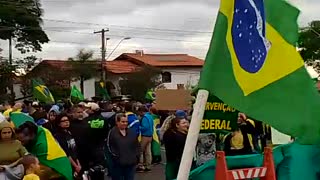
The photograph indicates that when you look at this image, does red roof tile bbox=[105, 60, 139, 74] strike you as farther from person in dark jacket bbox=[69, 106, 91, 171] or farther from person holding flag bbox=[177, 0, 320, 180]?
person holding flag bbox=[177, 0, 320, 180]

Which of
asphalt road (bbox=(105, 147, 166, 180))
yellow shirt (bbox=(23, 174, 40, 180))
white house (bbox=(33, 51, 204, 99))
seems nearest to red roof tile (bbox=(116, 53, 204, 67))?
white house (bbox=(33, 51, 204, 99))

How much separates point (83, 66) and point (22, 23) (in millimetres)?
8257

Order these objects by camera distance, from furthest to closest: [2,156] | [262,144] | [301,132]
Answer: [262,144]
[2,156]
[301,132]

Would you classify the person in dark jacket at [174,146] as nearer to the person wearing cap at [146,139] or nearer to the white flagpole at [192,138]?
the person wearing cap at [146,139]

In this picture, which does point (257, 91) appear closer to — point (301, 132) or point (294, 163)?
point (301, 132)

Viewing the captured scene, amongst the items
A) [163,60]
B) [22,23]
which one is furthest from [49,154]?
[163,60]

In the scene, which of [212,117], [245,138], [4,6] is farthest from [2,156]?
[4,6]

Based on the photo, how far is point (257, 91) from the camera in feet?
12.8

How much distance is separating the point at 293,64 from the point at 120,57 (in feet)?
333

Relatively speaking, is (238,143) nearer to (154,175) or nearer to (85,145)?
(85,145)

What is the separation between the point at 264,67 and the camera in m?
3.90

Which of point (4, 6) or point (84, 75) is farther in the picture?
point (84, 75)

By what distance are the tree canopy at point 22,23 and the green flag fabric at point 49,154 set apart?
57380 millimetres

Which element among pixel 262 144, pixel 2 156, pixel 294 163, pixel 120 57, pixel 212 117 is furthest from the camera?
pixel 120 57
